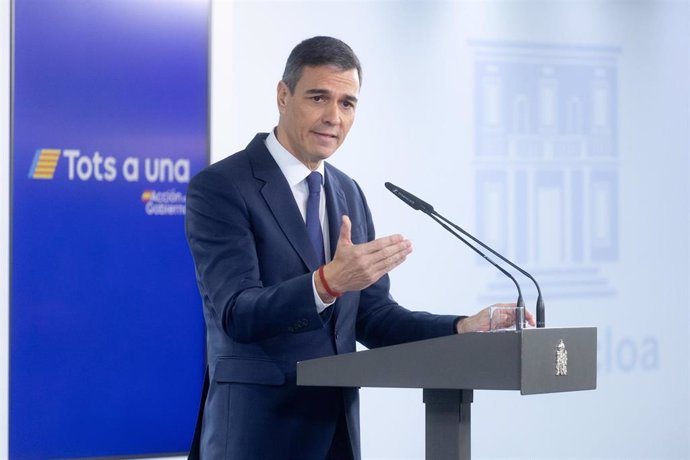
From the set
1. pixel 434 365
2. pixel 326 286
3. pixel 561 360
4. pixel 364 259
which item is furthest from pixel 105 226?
pixel 561 360

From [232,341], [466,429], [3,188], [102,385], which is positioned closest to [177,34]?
[3,188]

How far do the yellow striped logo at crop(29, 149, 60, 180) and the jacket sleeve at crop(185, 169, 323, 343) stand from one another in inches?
84.7

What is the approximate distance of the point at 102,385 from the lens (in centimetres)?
453

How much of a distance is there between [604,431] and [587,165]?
150cm

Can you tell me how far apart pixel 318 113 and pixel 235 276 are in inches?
19.9

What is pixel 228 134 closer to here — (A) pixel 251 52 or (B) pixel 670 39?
(A) pixel 251 52

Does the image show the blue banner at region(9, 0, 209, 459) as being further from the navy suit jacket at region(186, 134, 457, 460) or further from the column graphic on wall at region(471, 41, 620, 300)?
the navy suit jacket at region(186, 134, 457, 460)

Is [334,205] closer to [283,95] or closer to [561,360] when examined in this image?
[283,95]

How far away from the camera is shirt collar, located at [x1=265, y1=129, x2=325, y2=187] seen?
256 cm

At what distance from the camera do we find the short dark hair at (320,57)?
2588mm

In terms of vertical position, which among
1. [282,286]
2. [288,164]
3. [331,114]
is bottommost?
[282,286]

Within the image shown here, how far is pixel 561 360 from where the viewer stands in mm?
1938

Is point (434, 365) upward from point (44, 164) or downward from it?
downward

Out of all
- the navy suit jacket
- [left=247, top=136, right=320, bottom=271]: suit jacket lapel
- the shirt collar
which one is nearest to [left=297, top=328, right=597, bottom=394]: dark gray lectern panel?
the navy suit jacket
